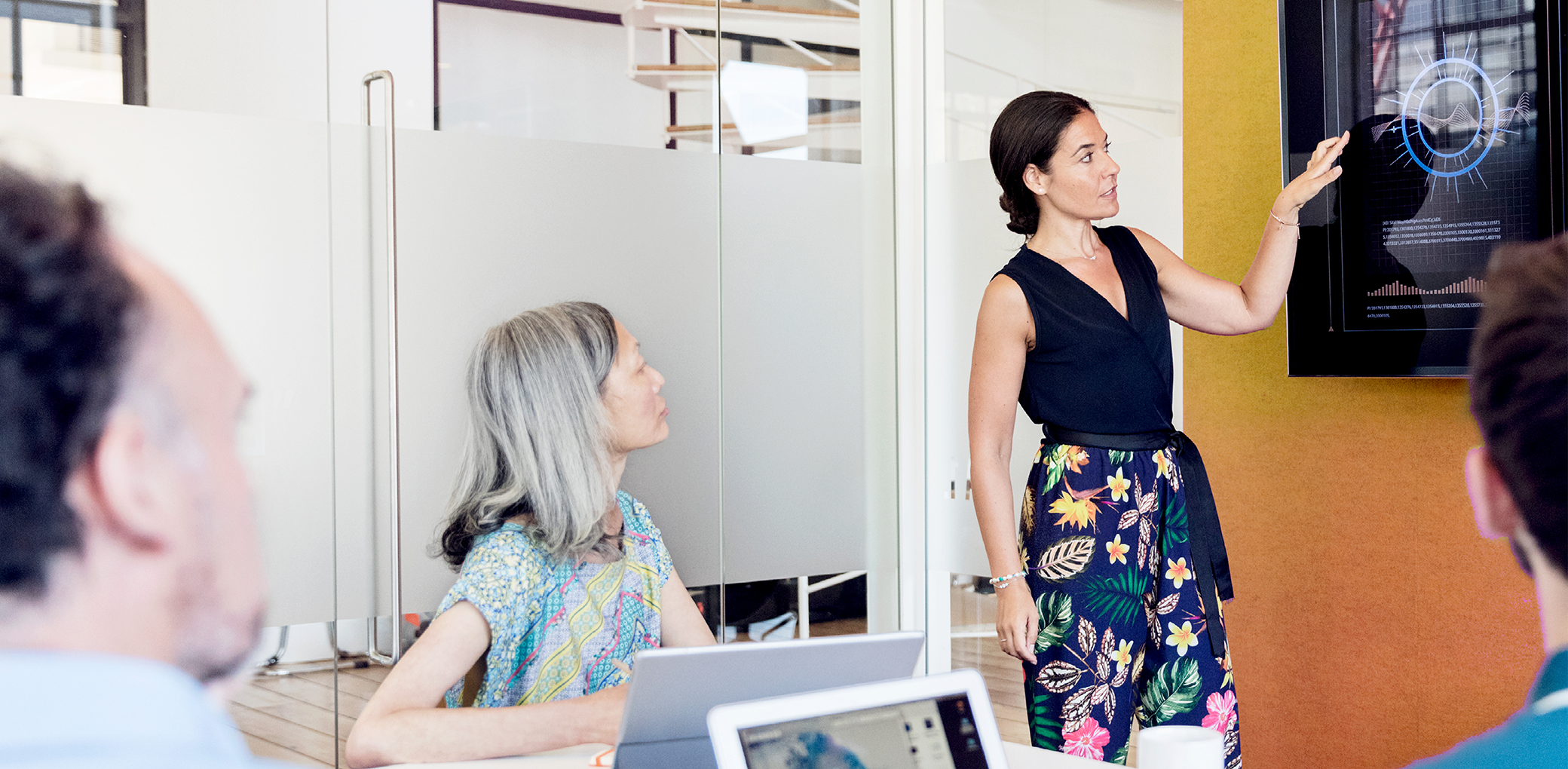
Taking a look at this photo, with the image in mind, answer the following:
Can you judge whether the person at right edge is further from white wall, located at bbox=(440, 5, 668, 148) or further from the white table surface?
white wall, located at bbox=(440, 5, 668, 148)

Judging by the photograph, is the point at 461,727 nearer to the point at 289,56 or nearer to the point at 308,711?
the point at 308,711

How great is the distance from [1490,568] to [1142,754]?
1532 millimetres

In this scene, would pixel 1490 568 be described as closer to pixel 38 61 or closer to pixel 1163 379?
pixel 1163 379

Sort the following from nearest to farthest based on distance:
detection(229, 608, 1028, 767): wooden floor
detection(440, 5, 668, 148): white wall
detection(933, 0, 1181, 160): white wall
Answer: detection(229, 608, 1028, 767): wooden floor → detection(440, 5, 668, 148): white wall → detection(933, 0, 1181, 160): white wall

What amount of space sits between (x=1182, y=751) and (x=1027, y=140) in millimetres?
1343

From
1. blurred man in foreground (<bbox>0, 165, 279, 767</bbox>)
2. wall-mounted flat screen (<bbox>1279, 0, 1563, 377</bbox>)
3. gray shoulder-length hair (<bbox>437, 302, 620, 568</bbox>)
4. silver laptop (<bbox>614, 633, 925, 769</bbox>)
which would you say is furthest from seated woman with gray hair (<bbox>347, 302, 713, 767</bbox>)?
wall-mounted flat screen (<bbox>1279, 0, 1563, 377</bbox>)

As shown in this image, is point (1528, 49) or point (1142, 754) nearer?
point (1142, 754)

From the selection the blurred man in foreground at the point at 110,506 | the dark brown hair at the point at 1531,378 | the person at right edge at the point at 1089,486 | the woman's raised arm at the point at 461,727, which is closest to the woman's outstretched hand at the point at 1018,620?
the person at right edge at the point at 1089,486

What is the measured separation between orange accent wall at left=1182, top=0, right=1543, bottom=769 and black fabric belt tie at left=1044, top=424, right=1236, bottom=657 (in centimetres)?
56

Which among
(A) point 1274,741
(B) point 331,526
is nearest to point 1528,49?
(A) point 1274,741

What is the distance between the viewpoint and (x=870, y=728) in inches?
39.8

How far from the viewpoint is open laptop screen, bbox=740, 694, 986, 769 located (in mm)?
963

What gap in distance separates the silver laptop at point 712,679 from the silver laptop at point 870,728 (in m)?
0.12

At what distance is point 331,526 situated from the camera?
2615 mm
